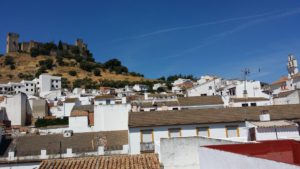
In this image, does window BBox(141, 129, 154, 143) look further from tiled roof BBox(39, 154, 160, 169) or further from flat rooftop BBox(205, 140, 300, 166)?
flat rooftop BBox(205, 140, 300, 166)

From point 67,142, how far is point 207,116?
50.8ft

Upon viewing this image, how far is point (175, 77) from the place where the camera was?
517ft

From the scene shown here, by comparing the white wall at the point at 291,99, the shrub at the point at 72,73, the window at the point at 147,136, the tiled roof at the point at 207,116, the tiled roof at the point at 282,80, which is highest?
the shrub at the point at 72,73

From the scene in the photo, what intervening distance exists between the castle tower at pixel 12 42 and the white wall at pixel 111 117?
127 meters

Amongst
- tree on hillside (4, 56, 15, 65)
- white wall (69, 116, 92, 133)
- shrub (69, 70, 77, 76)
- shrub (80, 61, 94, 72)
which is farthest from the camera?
shrub (80, 61, 94, 72)

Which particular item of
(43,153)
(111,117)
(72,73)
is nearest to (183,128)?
(43,153)

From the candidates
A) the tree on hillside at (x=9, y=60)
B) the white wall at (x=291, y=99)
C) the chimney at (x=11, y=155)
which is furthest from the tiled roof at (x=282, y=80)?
the tree on hillside at (x=9, y=60)

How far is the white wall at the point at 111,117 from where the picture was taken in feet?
137

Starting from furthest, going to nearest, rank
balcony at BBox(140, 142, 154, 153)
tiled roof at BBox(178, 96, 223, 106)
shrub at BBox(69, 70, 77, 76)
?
1. shrub at BBox(69, 70, 77, 76)
2. tiled roof at BBox(178, 96, 223, 106)
3. balcony at BBox(140, 142, 154, 153)

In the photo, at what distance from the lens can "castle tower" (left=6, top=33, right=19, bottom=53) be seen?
15338 centimetres

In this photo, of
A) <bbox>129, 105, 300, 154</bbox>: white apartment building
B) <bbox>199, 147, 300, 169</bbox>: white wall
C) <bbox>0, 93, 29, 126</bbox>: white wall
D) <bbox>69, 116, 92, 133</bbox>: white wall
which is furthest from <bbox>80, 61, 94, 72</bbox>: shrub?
<bbox>199, 147, 300, 169</bbox>: white wall

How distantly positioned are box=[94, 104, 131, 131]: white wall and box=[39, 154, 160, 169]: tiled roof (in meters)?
23.5

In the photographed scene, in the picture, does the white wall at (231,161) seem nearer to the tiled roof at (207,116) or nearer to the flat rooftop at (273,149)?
the flat rooftop at (273,149)

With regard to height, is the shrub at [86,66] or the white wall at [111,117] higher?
the shrub at [86,66]
